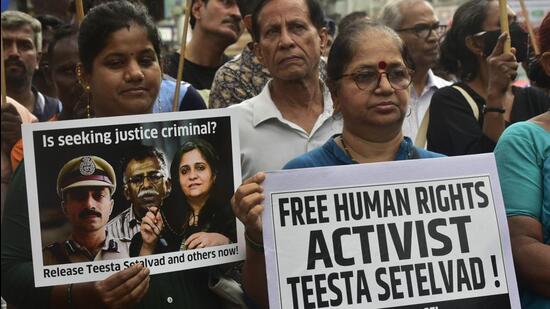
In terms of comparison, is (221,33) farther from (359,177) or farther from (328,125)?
(359,177)

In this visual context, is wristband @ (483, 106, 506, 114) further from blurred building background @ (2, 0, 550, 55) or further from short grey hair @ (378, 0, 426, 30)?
blurred building background @ (2, 0, 550, 55)

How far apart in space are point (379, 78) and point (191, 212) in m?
0.76

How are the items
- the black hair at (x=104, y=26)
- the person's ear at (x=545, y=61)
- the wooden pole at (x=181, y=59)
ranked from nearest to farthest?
the person's ear at (x=545, y=61) → the black hair at (x=104, y=26) → the wooden pole at (x=181, y=59)

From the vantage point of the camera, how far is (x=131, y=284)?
3.29m

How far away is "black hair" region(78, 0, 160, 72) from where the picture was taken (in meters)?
3.77

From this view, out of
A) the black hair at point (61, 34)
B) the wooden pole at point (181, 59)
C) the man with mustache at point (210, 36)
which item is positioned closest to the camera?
the wooden pole at point (181, 59)

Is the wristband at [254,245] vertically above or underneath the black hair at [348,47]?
underneath

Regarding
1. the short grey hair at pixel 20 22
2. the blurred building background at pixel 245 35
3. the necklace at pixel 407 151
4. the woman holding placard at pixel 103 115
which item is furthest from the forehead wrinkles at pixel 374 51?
the short grey hair at pixel 20 22

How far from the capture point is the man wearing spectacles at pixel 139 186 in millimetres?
3350

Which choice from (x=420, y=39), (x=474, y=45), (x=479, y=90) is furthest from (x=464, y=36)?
(x=420, y=39)

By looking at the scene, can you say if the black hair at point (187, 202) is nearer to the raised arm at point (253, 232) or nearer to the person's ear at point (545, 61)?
the raised arm at point (253, 232)

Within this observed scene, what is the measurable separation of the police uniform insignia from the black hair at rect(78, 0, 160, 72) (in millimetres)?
551

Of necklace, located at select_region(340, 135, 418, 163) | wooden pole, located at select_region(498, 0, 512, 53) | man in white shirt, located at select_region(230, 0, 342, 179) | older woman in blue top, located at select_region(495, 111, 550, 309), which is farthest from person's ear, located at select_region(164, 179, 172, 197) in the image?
wooden pole, located at select_region(498, 0, 512, 53)

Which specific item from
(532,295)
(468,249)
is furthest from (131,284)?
(532,295)
